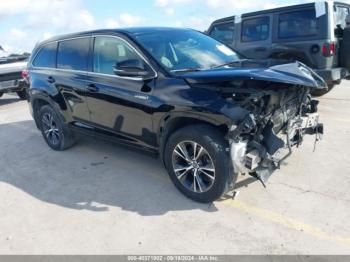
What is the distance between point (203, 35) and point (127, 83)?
1.53 metres

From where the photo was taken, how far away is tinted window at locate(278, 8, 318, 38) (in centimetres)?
765

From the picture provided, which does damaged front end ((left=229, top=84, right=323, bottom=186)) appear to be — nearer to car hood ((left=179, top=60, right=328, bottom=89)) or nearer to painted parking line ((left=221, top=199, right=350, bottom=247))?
car hood ((left=179, top=60, right=328, bottom=89))

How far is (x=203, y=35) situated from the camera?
17.0ft

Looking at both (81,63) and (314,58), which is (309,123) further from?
(314,58)

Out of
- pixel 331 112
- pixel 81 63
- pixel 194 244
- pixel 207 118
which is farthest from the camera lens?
pixel 331 112

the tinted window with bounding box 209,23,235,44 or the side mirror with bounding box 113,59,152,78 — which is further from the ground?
the tinted window with bounding box 209,23,235,44

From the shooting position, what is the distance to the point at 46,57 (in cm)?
595

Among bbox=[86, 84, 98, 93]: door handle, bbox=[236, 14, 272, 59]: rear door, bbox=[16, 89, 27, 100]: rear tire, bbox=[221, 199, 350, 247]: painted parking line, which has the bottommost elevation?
bbox=[221, 199, 350, 247]: painted parking line

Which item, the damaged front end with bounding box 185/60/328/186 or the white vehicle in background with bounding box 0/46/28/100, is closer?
the damaged front end with bounding box 185/60/328/186

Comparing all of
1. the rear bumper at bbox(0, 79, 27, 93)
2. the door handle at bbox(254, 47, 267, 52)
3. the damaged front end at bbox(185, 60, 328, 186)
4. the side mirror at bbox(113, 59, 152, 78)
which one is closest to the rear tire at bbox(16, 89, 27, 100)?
Answer: the rear bumper at bbox(0, 79, 27, 93)

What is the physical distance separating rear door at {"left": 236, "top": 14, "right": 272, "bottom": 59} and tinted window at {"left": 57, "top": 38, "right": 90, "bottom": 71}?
4788mm

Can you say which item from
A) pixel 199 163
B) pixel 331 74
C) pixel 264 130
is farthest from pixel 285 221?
pixel 331 74

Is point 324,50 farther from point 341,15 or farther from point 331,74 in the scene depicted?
point 341,15

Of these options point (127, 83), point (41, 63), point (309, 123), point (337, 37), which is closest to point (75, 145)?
point (41, 63)
